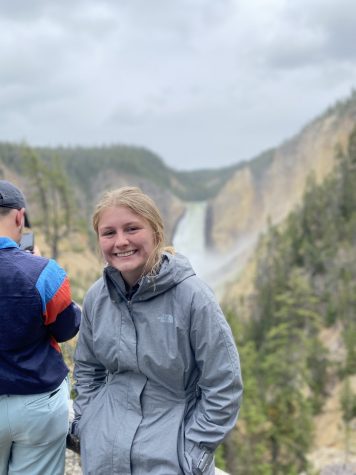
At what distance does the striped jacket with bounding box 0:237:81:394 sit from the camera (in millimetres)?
2572

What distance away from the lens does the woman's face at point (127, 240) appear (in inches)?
102

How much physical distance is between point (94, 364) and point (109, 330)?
30cm

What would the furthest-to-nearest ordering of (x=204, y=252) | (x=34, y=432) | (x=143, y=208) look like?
1. (x=204, y=252)
2. (x=34, y=432)
3. (x=143, y=208)

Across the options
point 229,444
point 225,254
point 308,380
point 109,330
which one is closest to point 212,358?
point 109,330

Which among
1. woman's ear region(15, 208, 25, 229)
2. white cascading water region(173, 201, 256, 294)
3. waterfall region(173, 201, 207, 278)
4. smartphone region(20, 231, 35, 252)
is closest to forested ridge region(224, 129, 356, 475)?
white cascading water region(173, 201, 256, 294)

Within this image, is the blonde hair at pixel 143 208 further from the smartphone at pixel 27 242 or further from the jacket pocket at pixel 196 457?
the jacket pocket at pixel 196 457

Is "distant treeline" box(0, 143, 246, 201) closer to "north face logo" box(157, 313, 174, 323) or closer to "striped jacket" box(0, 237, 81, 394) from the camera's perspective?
"striped jacket" box(0, 237, 81, 394)

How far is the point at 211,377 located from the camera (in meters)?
2.49

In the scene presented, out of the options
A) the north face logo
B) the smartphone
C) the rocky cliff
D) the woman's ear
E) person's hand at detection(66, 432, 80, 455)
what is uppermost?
the rocky cliff

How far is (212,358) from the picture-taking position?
2.48 m

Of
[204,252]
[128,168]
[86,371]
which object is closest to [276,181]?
[204,252]

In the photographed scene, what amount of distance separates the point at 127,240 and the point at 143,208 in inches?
6.7

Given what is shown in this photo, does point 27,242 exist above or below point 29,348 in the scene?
above

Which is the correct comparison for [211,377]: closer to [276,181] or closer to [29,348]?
[29,348]
